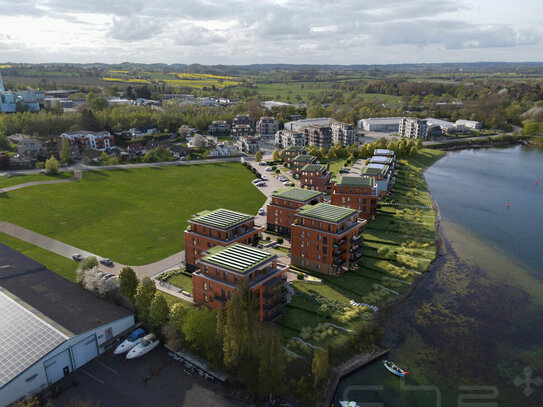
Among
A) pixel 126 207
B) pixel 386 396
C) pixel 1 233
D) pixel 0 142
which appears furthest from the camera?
pixel 0 142

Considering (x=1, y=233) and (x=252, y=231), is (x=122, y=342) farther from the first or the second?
(x=1, y=233)

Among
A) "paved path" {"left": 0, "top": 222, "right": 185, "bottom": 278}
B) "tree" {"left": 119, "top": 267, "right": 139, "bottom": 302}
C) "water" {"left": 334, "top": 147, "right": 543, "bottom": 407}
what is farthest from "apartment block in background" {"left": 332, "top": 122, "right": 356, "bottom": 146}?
"tree" {"left": 119, "top": 267, "right": 139, "bottom": 302}

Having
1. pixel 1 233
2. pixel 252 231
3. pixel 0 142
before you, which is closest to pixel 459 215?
pixel 252 231

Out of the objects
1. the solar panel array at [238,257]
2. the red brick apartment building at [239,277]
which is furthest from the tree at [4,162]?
the solar panel array at [238,257]

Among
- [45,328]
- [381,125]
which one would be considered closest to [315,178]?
[45,328]

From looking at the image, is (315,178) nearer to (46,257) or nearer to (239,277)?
(239,277)

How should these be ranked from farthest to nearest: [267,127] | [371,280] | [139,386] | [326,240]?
[267,127] → [371,280] → [326,240] → [139,386]

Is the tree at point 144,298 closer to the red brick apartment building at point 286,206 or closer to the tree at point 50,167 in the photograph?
the red brick apartment building at point 286,206

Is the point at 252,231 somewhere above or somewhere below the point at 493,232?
above
